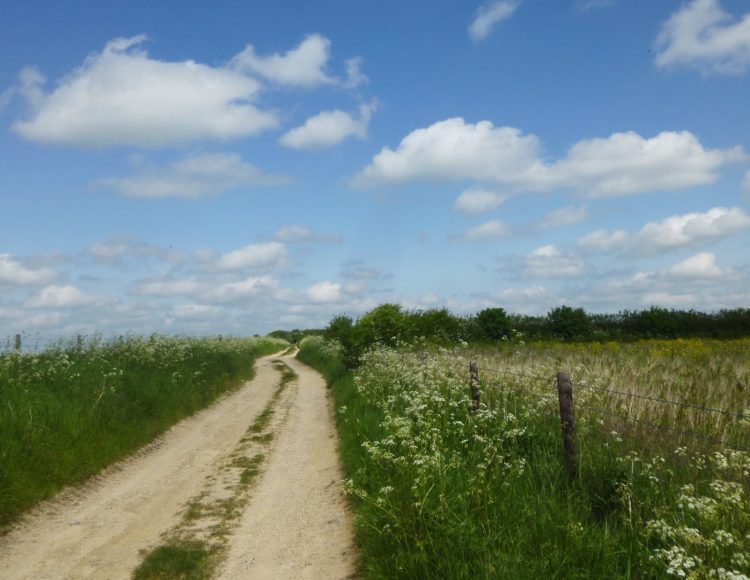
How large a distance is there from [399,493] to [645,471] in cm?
287

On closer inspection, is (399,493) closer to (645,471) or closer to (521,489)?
(521,489)

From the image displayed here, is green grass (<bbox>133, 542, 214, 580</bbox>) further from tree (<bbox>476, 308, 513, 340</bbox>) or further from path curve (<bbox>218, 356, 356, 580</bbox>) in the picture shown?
tree (<bbox>476, 308, 513, 340</bbox>)

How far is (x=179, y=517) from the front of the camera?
9.18 m

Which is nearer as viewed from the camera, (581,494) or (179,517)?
(581,494)

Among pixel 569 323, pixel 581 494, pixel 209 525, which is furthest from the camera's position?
pixel 569 323

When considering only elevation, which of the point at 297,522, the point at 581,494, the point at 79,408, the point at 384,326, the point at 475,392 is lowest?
the point at 297,522

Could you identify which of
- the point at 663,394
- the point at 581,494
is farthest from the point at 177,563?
the point at 663,394

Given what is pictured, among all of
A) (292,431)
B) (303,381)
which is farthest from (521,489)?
(303,381)

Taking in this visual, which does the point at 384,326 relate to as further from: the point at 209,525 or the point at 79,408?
the point at 209,525

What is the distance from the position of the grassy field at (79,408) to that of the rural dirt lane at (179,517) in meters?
0.40

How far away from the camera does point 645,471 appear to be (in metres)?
6.60

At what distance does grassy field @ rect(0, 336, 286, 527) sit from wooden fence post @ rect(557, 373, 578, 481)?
26.4 ft

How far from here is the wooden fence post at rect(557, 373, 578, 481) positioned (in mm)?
7594

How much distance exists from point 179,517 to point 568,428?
19.8 ft
